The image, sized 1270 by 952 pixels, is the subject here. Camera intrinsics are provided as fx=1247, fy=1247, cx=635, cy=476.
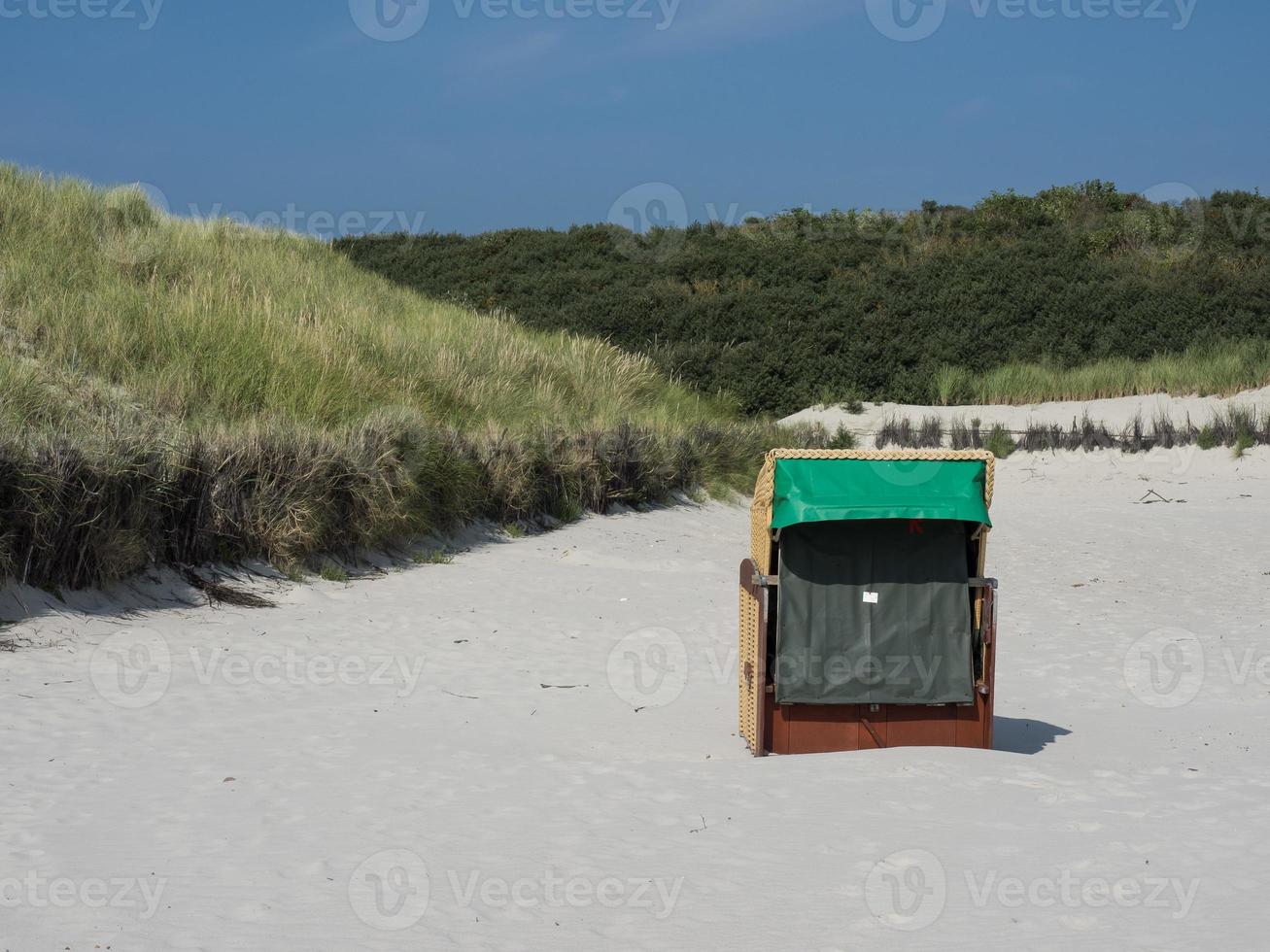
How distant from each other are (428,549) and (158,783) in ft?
21.9

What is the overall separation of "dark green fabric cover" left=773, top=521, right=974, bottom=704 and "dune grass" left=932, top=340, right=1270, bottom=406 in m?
16.7

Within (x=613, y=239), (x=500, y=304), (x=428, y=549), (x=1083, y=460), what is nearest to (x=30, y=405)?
(x=428, y=549)

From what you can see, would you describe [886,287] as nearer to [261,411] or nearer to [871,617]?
[261,411]

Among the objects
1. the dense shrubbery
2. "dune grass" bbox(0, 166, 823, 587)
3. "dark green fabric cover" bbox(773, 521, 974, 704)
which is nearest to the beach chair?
"dark green fabric cover" bbox(773, 521, 974, 704)

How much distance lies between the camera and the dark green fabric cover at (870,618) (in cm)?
591

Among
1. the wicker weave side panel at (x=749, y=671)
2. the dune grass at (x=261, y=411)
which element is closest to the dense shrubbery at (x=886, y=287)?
the dune grass at (x=261, y=411)

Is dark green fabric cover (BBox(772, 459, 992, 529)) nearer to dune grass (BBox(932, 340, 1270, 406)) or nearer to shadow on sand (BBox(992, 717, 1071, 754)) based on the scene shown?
shadow on sand (BBox(992, 717, 1071, 754))

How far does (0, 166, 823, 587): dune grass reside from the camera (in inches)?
364

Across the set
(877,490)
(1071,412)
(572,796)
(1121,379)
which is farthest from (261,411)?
(1121,379)

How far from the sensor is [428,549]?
11.9 metres

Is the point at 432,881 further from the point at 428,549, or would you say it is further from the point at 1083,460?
the point at 1083,460

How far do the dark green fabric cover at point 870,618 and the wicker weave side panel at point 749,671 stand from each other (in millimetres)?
247

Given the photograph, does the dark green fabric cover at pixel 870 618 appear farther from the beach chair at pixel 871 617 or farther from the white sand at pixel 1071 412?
the white sand at pixel 1071 412

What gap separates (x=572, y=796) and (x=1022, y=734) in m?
2.74
